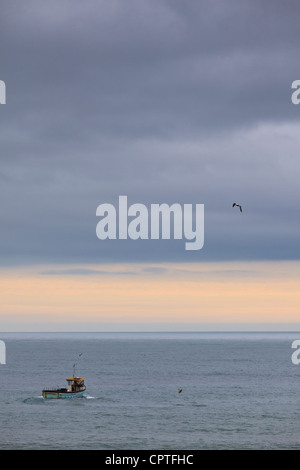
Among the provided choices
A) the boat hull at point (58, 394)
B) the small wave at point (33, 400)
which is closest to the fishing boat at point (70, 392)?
the boat hull at point (58, 394)

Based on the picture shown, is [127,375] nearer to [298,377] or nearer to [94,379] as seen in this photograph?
[94,379]

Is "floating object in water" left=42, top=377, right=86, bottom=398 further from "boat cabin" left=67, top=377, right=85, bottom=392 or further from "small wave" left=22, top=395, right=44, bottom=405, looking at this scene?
"small wave" left=22, top=395, right=44, bottom=405

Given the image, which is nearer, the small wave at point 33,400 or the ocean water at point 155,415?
the ocean water at point 155,415

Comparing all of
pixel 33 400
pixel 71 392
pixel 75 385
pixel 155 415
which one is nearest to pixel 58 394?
pixel 71 392

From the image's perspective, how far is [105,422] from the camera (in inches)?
4146

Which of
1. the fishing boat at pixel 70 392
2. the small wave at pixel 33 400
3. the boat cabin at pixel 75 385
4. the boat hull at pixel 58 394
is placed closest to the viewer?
the small wave at pixel 33 400

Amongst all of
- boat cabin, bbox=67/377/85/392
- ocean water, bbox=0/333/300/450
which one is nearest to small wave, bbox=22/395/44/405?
ocean water, bbox=0/333/300/450

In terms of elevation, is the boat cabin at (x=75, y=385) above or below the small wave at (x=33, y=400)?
above

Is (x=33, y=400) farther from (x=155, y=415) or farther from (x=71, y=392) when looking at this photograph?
(x=155, y=415)

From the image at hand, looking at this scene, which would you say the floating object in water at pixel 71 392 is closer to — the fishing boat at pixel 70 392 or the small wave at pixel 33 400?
the fishing boat at pixel 70 392
